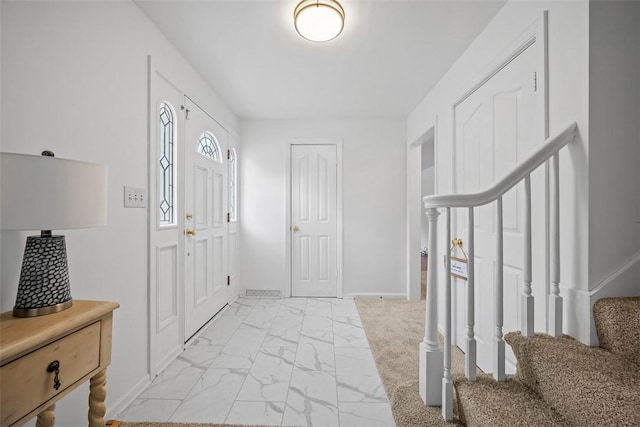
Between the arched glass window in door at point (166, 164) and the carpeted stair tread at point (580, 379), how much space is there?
221cm

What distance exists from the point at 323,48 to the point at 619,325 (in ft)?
7.47

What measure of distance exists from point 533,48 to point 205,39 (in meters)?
2.05

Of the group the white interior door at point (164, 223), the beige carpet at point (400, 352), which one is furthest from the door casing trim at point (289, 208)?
the white interior door at point (164, 223)

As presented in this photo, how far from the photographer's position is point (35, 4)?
1218 mm

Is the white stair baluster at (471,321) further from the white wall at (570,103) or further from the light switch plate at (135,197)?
the light switch plate at (135,197)

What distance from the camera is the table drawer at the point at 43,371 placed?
31.4 inches

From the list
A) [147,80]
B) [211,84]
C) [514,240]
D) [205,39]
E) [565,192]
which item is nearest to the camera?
[565,192]

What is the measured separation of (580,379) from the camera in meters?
0.90

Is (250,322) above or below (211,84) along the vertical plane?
below

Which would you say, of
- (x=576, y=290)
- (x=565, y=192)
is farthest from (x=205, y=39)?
(x=576, y=290)

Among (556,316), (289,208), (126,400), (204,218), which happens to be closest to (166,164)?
(204,218)

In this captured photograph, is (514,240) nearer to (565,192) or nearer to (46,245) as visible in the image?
(565,192)

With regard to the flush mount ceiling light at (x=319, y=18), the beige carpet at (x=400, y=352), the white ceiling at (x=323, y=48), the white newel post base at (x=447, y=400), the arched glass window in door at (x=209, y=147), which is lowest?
the beige carpet at (x=400, y=352)

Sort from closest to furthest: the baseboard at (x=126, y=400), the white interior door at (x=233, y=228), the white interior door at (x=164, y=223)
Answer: the baseboard at (x=126, y=400) < the white interior door at (x=164, y=223) < the white interior door at (x=233, y=228)
